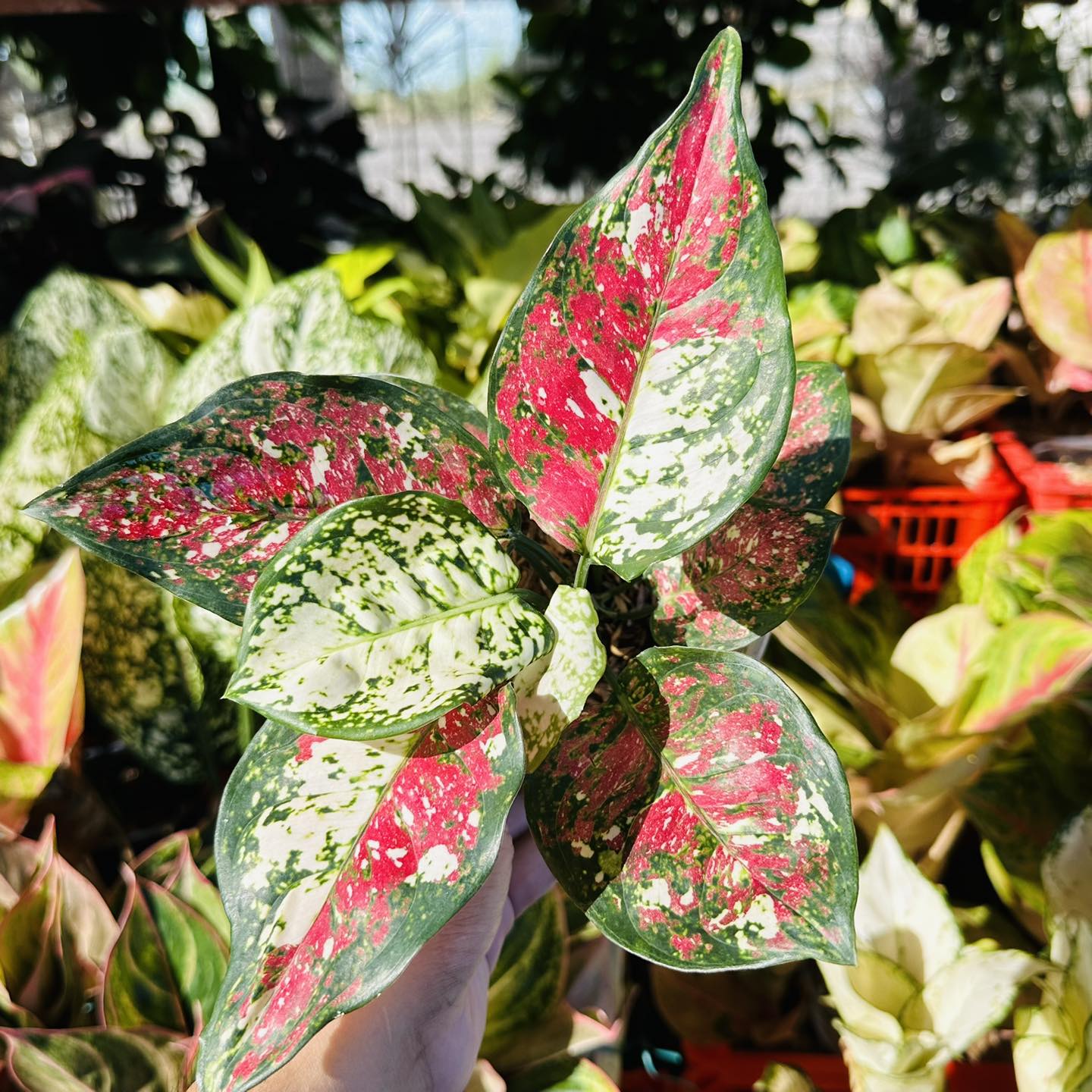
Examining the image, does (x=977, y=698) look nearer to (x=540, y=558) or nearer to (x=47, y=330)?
(x=540, y=558)

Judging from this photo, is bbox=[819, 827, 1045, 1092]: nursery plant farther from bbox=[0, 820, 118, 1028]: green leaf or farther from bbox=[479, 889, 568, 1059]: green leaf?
bbox=[0, 820, 118, 1028]: green leaf

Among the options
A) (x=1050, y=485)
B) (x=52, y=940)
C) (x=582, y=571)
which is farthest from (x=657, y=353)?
(x=1050, y=485)

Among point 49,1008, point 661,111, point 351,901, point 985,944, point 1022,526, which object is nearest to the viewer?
point 351,901

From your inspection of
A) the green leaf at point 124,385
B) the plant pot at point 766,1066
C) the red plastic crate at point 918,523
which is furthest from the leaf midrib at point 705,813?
the red plastic crate at point 918,523

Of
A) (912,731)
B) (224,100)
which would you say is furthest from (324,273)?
(224,100)

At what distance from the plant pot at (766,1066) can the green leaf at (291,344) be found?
0.50 meters

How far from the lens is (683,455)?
251 millimetres

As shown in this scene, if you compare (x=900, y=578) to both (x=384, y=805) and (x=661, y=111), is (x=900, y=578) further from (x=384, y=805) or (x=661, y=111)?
(x=661, y=111)

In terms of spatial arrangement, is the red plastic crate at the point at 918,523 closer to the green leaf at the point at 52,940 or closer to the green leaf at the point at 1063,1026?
the green leaf at the point at 1063,1026

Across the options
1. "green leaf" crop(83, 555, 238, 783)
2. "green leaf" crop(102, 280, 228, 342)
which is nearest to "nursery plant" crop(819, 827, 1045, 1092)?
"green leaf" crop(83, 555, 238, 783)

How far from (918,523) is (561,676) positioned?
779 mm

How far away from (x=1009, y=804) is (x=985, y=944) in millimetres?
117

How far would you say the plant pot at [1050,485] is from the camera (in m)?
0.83

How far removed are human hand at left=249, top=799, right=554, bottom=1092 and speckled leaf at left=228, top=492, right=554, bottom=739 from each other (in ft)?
0.28
